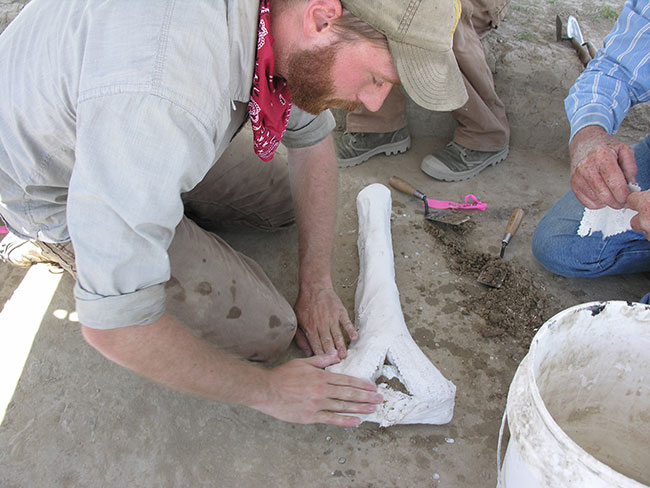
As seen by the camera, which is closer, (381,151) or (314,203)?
(314,203)

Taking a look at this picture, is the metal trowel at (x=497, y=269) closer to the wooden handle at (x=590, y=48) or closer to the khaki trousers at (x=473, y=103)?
the khaki trousers at (x=473, y=103)

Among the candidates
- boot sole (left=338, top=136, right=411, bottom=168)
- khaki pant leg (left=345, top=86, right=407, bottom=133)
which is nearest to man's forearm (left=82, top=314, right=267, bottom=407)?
boot sole (left=338, top=136, right=411, bottom=168)

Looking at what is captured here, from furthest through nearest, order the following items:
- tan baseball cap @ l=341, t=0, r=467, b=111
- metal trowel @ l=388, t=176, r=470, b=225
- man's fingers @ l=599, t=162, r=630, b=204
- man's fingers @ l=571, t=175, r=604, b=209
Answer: metal trowel @ l=388, t=176, r=470, b=225, man's fingers @ l=571, t=175, r=604, b=209, man's fingers @ l=599, t=162, r=630, b=204, tan baseball cap @ l=341, t=0, r=467, b=111

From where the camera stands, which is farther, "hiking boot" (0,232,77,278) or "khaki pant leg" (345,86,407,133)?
"khaki pant leg" (345,86,407,133)

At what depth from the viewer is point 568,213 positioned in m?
2.19

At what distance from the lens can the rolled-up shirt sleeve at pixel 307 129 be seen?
75.0 inches

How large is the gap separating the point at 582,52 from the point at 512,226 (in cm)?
127

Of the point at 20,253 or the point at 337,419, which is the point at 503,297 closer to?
the point at 337,419

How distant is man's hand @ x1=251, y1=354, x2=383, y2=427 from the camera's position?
1563 millimetres

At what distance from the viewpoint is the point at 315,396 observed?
1.58 metres

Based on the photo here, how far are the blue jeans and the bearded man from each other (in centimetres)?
101

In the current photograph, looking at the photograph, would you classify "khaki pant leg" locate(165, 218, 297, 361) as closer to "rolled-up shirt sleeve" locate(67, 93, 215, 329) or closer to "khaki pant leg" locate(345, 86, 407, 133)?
"rolled-up shirt sleeve" locate(67, 93, 215, 329)

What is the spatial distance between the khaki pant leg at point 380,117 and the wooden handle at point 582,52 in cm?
103

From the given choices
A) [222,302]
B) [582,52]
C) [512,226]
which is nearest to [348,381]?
[222,302]
